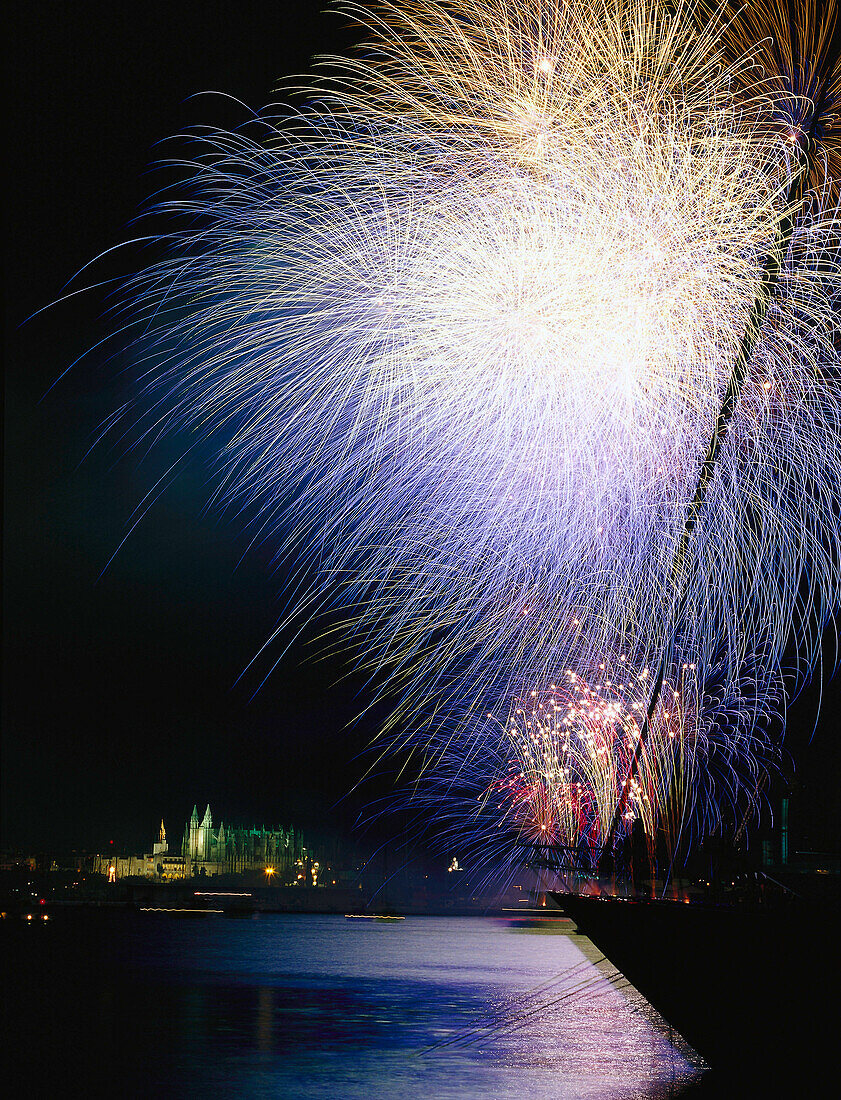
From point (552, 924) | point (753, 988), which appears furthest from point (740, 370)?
point (552, 924)

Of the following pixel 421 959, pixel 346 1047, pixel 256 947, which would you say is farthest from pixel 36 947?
pixel 346 1047

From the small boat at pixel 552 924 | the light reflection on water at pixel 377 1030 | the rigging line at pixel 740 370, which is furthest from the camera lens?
the small boat at pixel 552 924

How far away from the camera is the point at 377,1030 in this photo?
98.8ft

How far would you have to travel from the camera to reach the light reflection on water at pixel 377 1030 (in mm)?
21297

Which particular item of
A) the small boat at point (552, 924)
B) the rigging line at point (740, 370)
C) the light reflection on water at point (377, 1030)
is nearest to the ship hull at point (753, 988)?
the light reflection on water at point (377, 1030)

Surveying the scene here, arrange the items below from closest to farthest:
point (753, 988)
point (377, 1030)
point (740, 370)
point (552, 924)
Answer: point (740, 370)
point (753, 988)
point (377, 1030)
point (552, 924)

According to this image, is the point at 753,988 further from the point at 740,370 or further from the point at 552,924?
the point at 552,924

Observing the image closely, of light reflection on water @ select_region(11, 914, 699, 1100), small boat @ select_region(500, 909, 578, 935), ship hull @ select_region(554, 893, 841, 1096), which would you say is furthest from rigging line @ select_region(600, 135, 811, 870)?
small boat @ select_region(500, 909, 578, 935)

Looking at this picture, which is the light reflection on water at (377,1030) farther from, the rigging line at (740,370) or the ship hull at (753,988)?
the rigging line at (740,370)

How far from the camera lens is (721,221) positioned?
1394 cm

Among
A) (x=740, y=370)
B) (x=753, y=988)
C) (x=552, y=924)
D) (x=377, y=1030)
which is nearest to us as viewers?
(x=740, y=370)

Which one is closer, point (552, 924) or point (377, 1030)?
point (377, 1030)

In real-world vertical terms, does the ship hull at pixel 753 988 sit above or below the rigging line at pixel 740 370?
below

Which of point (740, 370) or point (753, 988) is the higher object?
point (740, 370)
